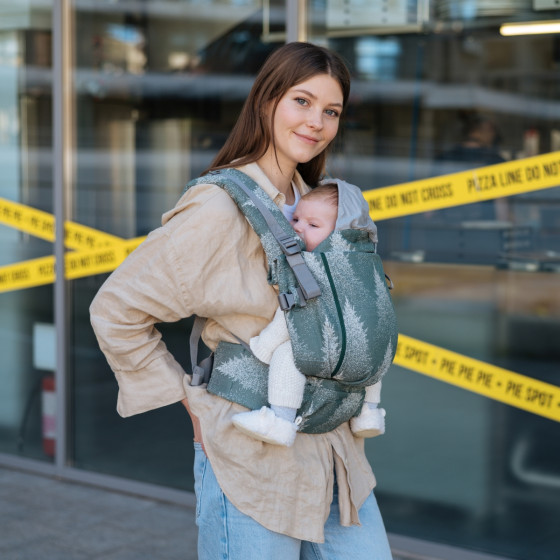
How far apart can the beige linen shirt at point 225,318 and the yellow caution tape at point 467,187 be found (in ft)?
6.37

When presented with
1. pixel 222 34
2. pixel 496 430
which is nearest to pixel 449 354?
pixel 496 430

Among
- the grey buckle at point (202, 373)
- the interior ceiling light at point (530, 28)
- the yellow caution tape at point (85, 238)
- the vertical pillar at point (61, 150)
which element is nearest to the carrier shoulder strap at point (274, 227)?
the grey buckle at point (202, 373)

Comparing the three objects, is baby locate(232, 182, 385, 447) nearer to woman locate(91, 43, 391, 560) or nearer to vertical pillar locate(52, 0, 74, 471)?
woman locate(91, 43, 391, 560)

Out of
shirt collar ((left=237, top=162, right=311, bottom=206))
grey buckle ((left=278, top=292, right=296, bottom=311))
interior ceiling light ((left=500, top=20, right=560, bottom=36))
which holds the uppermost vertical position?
interior ceiling light ((left=500, top=20, right=560, bottom=36))

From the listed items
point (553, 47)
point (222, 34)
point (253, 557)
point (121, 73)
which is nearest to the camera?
point (253, 557)

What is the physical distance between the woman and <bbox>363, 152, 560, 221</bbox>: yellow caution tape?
70.0 inches

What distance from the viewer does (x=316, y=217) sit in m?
2.02

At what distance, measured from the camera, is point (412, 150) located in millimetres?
4000

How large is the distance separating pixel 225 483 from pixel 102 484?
313 cm

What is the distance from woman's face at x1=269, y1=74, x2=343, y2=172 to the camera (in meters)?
2.09

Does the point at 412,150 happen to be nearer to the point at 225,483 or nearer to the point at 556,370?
the point at 556,370

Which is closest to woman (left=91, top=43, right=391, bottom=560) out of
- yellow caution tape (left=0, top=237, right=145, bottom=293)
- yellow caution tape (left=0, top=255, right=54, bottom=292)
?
yellow caution tape (left=0, top=237, right=145, bottom=293)

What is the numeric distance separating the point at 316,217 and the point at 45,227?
11.3 feet

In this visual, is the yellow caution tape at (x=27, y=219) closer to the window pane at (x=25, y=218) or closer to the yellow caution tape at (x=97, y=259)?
the window pane at (x=25, y=218)
